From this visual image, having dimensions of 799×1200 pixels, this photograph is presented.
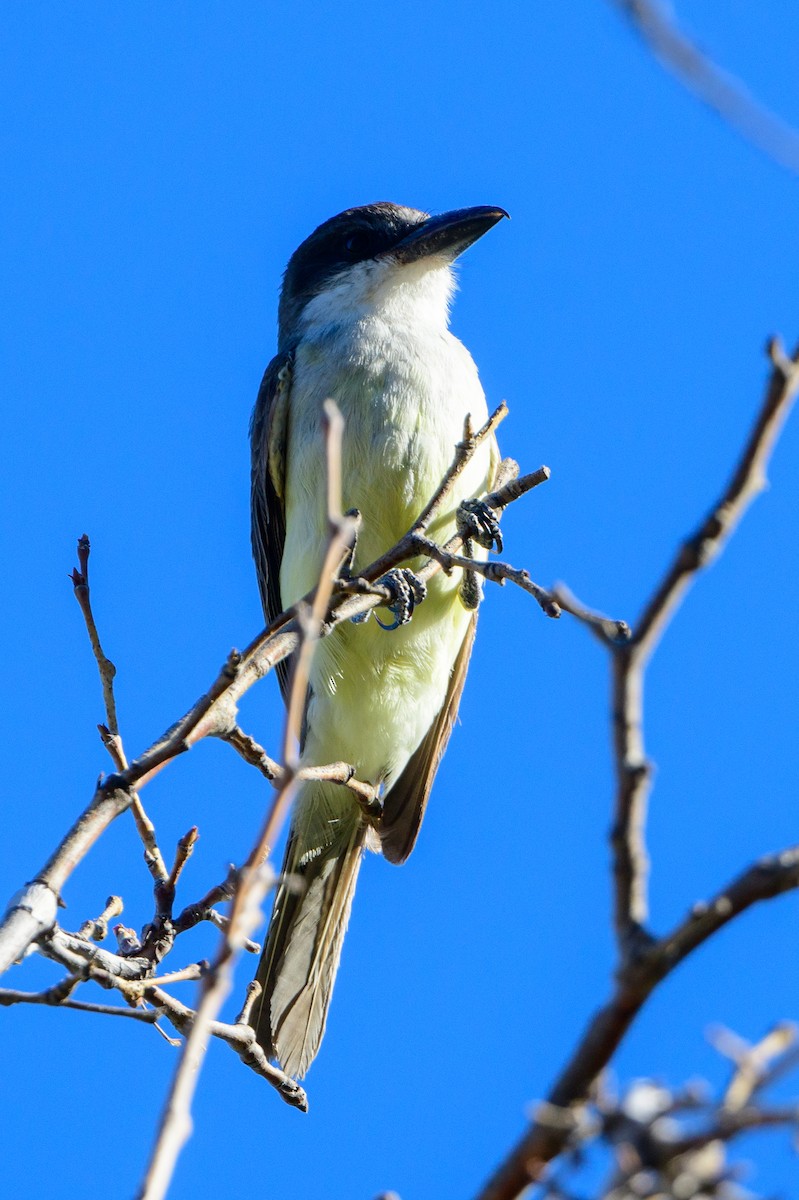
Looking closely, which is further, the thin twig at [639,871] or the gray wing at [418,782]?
the gray wing at [418,782]

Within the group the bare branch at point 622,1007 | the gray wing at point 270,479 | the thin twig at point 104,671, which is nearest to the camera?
the bare branch at point 622,1007

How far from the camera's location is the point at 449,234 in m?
7.24

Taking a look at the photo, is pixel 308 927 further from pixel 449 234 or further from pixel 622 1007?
pixel 622 1007

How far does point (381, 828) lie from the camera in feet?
21.9

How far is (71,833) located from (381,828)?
4157 millimetres

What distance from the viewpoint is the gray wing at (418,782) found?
6703 millimetres

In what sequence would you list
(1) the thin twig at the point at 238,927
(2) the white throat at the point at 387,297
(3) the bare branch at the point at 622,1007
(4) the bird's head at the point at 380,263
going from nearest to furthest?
(3) the bare branch at the point at 622,1007
(1) the thin twig at the point at 238,927
(2) the white throat at the point at 387,297
(4) the bird's head at the point at 380,263

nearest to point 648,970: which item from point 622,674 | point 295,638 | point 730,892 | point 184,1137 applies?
point 730,892

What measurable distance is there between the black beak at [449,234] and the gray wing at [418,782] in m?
1.91

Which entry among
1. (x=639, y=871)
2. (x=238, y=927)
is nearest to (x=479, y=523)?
(x=238, y=927)

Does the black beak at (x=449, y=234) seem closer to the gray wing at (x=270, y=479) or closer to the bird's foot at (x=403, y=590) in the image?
the gray wing at (x=270, y=479)

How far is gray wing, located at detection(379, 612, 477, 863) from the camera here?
22.0ft

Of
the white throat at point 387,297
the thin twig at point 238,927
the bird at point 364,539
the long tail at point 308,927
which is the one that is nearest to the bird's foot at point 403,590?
the bird at point 364,539

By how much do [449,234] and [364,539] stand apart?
1.95m
